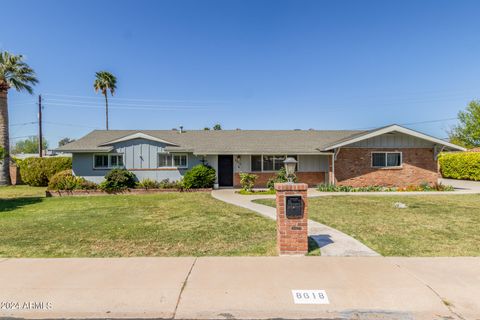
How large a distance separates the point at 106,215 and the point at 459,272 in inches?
374

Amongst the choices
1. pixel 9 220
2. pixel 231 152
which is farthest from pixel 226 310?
pixel 231 152

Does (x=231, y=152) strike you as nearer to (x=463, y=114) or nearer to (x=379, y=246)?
(x=379, y=246)

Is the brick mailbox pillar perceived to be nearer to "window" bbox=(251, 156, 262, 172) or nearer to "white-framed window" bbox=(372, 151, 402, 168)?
"window" bbox=(251, 156, 262, 172)

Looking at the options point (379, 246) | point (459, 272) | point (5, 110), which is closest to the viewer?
point (459, 272)

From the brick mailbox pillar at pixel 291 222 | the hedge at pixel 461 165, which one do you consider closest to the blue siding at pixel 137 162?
the brick mailbox pillar at pixel 291 222

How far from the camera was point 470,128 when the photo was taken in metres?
37.5

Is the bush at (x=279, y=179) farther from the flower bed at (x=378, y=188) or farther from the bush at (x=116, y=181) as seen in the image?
the bush at (x=116, y=181)

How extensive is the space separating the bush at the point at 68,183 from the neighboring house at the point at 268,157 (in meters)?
0.73

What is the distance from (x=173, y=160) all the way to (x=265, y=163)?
5997 mm

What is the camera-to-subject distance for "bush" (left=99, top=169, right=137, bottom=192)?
16062 mm

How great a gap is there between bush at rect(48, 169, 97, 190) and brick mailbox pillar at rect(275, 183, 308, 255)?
14.4 metres

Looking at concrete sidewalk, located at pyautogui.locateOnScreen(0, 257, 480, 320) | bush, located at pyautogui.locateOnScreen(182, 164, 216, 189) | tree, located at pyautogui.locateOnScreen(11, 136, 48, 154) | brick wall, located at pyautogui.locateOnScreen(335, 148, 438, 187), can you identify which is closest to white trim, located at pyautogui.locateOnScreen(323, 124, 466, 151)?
brick wall, located at pyautogui.locateOnScreen(335, 148, 438, 187)

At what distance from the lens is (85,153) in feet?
55.9

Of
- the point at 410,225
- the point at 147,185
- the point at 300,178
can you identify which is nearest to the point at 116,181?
the point at 147,185
